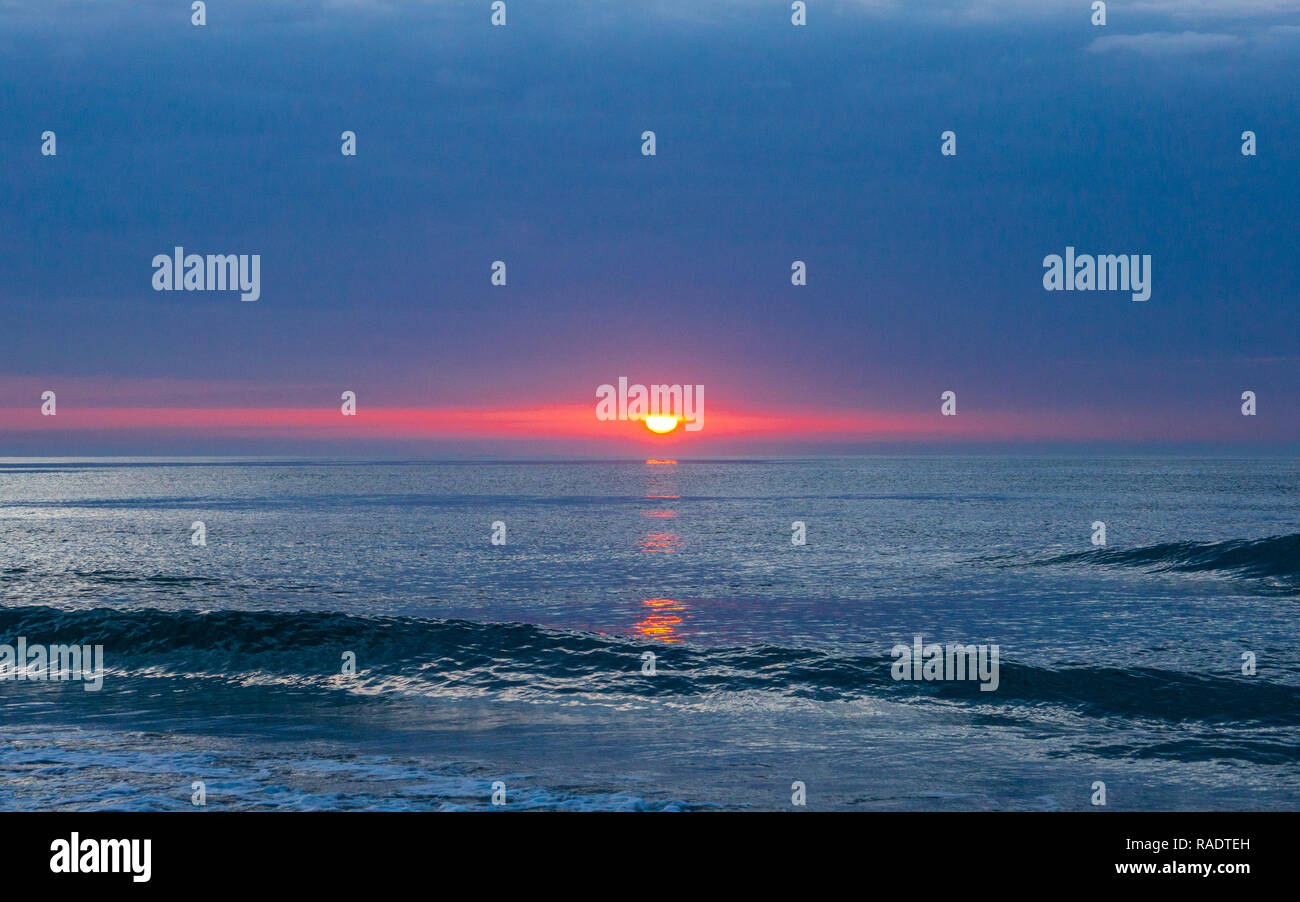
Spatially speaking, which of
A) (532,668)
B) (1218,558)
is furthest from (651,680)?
(1218,558)

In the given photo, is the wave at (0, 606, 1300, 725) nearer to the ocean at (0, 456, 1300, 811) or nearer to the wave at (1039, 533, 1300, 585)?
the ocean at (0, 456, 1300, 811)

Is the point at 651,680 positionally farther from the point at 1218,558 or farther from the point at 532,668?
the point at 1218,558

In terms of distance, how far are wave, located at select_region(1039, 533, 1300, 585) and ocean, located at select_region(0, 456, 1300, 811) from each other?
21cm

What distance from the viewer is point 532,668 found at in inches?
754

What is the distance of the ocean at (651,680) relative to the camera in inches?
447

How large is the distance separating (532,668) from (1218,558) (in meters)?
27.9

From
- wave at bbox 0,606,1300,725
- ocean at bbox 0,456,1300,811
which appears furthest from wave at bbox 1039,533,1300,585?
wave at bbox 0,606,1300,725

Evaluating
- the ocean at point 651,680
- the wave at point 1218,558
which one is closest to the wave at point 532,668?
the ocean at point 651,680

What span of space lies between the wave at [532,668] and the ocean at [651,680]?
3.5 inches

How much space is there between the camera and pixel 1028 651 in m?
20.5

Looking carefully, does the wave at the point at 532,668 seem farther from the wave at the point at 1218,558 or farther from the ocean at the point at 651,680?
the wave at the point at 1218,558

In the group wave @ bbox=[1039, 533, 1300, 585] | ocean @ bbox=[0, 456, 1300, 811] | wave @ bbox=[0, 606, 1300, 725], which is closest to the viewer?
ocean @ bbox=[0, 456, 1300, 811]

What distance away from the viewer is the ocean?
37.2 feet
